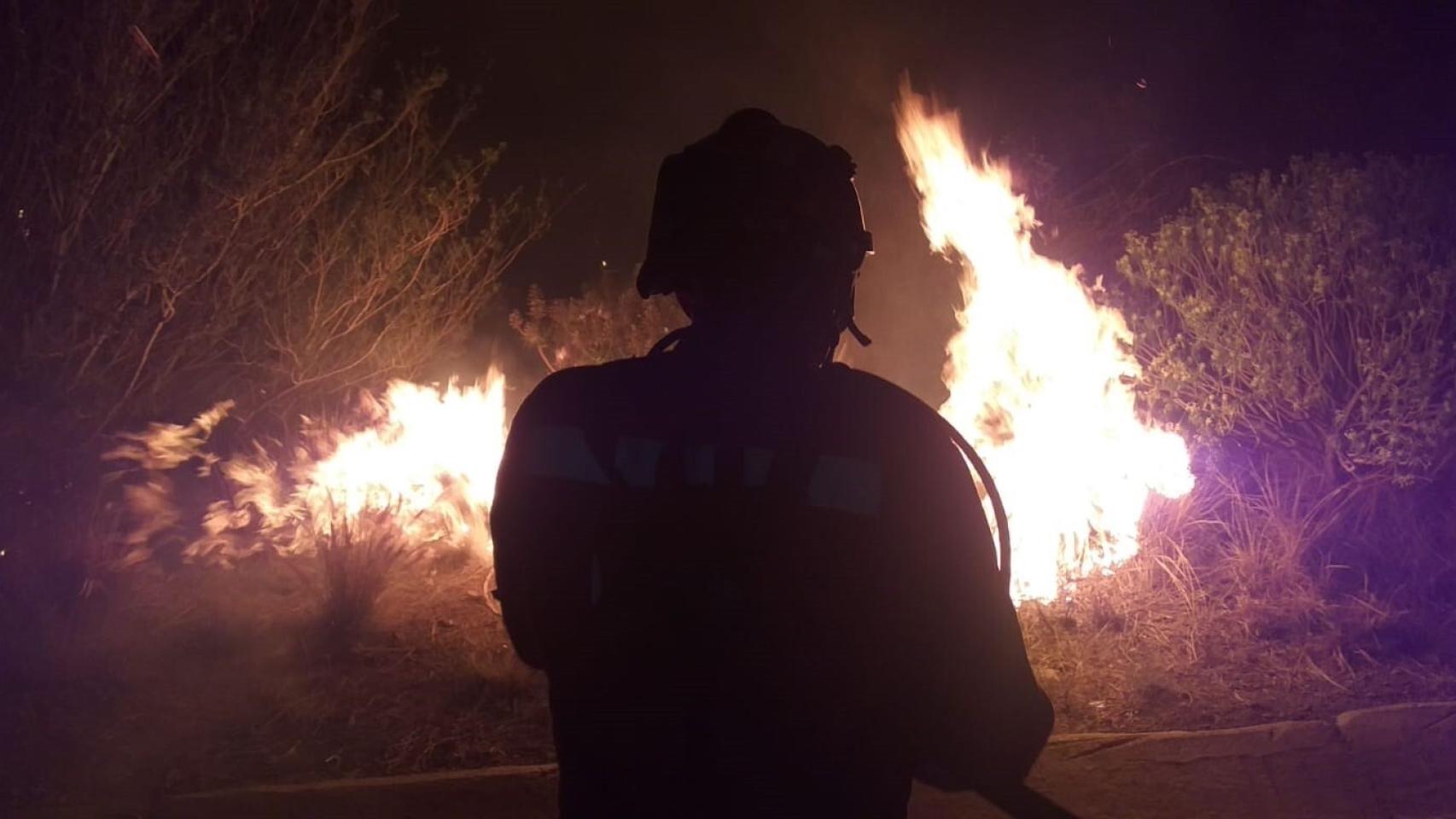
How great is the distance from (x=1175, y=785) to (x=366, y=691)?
3532mm

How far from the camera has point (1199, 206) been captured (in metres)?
5.82

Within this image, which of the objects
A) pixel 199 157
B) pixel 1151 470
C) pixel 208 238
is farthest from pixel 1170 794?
pixel 199 157

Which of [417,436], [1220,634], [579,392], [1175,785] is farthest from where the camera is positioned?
[417,436]

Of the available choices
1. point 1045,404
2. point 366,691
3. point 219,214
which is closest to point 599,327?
point 219,214

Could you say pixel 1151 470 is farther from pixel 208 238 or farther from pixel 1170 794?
pixel 208 238

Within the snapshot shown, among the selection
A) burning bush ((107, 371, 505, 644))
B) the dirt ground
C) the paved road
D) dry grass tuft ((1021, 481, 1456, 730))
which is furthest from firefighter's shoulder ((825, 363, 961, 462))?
burning bush ((107, 371, 505, 644))

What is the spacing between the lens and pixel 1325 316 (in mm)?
5375

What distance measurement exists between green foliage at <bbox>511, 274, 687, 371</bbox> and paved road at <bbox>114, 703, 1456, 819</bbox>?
4031 mm

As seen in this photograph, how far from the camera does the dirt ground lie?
4363 millimetres

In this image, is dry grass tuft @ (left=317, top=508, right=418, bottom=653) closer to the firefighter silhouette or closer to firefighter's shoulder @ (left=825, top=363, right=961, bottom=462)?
the firefighter silhouette

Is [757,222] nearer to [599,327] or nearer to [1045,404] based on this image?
[1045,404]

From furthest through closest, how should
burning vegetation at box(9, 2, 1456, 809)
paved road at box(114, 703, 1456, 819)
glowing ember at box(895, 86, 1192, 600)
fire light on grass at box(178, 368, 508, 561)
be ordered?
fire light on grass at box(178, 368, 508, 561), glowing ember at box(895, 86, 1192, 600), burning vegetation at box(9, 2, 1456, 809), paved road at box(114, 703, 1456, 819)

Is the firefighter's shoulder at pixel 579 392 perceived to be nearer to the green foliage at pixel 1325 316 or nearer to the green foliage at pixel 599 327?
the green foliage at pixel 1325 316

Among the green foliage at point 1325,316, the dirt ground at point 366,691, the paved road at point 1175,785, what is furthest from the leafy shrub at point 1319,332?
the paved road at point 1175,785
